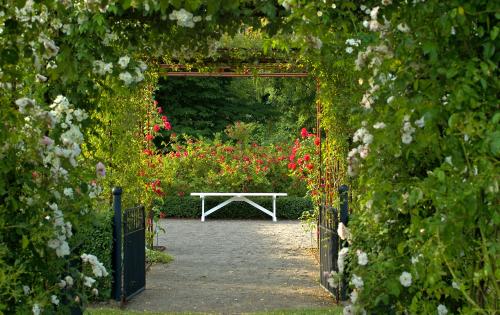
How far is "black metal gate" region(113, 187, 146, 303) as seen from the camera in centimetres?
709

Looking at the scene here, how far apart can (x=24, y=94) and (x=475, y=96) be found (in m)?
2.40

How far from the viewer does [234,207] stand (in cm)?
1656

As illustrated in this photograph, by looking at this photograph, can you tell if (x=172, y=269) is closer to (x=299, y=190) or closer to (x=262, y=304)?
(x=262, y=304)

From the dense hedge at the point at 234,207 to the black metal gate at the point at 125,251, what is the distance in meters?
8.56

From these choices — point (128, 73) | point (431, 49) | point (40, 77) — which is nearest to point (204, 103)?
point (128, 73)

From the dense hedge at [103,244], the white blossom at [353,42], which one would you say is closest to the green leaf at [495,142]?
the white blossom at [353,42]

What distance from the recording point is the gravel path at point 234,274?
7.25 m

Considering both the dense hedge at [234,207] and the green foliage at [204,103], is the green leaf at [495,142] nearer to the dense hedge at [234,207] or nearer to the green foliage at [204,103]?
the dense hedge at [234,207]

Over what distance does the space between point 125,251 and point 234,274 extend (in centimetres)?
216

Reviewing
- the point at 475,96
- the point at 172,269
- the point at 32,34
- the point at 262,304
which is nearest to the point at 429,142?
the point at 475,96

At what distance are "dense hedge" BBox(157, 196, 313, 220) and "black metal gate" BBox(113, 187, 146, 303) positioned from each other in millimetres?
8556

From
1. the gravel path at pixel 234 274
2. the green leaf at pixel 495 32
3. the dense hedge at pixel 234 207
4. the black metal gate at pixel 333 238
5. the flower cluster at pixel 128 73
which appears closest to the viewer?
the green leaf at pixel 495 32

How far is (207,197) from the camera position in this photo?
54.1 ft

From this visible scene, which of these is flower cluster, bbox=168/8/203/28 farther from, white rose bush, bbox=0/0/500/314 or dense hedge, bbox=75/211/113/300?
dense hedge, bbox=75/211/113/300
